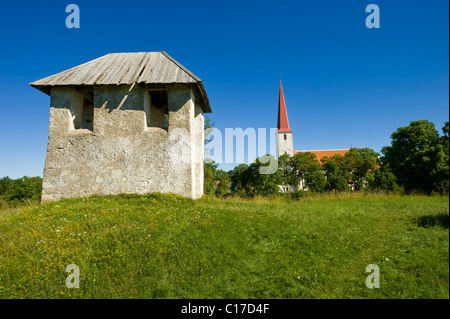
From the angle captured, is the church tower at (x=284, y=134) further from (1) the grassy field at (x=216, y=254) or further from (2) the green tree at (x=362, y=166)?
(1) the grassy field at (x=216, y=254)

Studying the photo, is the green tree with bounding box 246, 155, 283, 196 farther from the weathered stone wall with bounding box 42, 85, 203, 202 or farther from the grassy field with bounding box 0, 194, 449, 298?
the grassy field with bounding box 0, 194, 449, 298

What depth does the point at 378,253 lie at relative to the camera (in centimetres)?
502

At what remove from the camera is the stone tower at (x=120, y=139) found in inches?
380

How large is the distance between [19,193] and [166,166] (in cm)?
2145

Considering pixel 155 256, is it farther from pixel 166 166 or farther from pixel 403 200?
pixel 403 200

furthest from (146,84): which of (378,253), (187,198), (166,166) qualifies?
(378,253)

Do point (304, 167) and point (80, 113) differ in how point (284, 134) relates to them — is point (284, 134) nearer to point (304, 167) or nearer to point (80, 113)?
point (304, 167)

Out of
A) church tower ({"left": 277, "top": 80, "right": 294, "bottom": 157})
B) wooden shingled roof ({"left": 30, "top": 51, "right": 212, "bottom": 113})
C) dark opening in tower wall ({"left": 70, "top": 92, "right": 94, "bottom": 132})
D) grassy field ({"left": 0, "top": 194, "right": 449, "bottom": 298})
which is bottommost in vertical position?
grassy field ({"left": 0, "top": 194, "right": 449, "bottom": 298})

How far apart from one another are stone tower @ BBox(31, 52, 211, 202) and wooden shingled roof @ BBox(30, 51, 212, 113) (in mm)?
47

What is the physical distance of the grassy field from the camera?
3.96 metres

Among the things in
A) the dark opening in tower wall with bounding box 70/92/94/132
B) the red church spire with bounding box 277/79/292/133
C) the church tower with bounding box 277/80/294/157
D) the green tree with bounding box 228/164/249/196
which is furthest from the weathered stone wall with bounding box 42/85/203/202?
the church tower with bounding box 277/80/294/157

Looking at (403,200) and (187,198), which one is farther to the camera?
(403,200)

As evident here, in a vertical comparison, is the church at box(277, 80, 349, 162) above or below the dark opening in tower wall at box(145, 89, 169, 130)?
above

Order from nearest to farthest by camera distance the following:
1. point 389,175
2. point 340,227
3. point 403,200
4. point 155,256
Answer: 1. point 155,256
2. point 340,227
3. point 403,200
4. point 389,175
